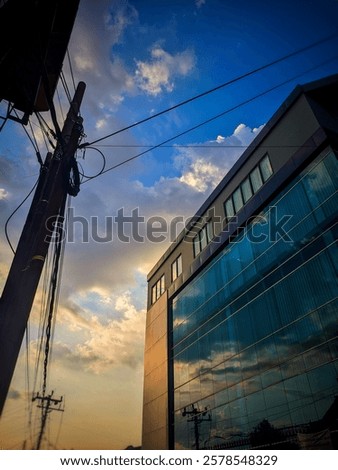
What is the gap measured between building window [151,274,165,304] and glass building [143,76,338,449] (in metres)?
5.63

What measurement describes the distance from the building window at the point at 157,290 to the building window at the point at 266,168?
625 inches

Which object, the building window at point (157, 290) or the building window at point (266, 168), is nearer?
the building window at point (266, 168)

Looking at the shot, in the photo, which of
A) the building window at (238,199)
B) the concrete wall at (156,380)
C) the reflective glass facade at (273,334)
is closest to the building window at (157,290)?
the concrete wall at (156,380)

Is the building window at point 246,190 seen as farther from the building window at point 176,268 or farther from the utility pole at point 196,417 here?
the utility pole at point 196,417

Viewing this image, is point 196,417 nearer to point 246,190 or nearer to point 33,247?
point 246,190

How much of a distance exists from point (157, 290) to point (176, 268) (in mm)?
4355

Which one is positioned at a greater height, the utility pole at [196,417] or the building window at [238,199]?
the building window at [238,199]

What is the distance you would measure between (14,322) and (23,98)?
4.62m

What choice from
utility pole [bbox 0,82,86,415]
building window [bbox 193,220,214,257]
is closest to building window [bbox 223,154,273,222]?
building window [bbox 193,220,214,257]

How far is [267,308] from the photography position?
49.9 feet

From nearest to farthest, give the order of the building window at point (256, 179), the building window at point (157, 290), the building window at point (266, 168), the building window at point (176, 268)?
the building window at point (266, 168), the building window at point (256, 179), the building window at point (176, 268), the building window at point (157, 290)

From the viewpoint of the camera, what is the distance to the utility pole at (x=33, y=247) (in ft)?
13.5

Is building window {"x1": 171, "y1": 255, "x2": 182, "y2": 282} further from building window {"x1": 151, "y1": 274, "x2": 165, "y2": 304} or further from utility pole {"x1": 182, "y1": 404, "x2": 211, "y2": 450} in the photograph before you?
utility pole {"x1": 182, "y1": 404, "x2": 211, "y2": 450}

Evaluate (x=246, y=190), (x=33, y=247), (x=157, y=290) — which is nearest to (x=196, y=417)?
(x=157, y=290)
